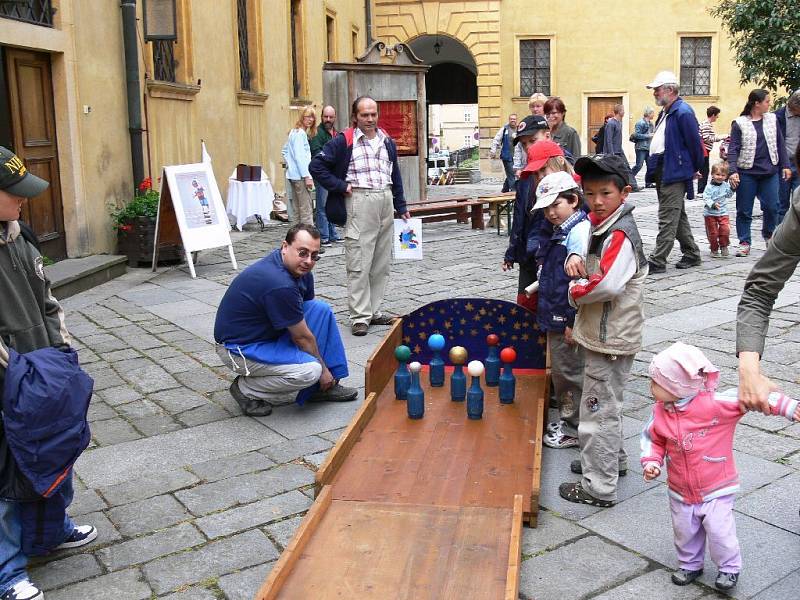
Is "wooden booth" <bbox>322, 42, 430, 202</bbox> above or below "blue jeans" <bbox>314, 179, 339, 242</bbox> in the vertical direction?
above

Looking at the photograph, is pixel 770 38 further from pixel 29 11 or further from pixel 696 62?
pixel 696 62

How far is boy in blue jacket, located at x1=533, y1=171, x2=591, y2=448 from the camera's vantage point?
15.2ft

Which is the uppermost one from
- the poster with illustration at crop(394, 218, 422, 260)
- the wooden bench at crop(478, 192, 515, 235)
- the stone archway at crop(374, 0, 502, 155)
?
the stone archway at crop(374, 0, 502, 155)

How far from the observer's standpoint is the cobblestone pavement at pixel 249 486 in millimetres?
3551

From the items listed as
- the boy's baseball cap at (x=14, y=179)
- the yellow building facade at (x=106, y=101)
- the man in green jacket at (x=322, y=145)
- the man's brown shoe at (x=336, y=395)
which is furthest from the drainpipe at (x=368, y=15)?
the boy's baseball cap at (x=14, y=179)

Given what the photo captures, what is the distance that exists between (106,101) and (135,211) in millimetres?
1324

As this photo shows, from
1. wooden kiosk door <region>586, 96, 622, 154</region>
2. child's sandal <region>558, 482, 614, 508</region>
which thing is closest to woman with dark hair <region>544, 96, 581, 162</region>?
child's sandal <region>558, 482, 614, 508</region>

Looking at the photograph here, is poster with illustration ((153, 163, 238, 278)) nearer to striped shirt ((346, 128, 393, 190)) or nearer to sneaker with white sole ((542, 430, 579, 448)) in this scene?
striped shirt ((346, 128, 393, 190))

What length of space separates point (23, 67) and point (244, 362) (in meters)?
5.63

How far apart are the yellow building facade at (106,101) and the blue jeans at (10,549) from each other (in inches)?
256

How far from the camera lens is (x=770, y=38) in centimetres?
1543

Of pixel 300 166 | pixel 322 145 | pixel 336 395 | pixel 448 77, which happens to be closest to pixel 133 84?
pixel 300 166

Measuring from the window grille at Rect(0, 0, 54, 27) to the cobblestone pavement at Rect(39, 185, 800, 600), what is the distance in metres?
3.19

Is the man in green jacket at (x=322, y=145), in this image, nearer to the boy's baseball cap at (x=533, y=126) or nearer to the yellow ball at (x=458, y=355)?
the boy's baseball cap at (x=533, y=126)
